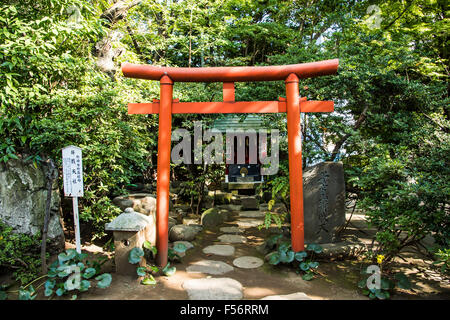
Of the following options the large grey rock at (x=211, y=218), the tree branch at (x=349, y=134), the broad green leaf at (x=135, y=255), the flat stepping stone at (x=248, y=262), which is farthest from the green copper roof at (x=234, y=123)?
the broad green leaf at (x=135, y=255)

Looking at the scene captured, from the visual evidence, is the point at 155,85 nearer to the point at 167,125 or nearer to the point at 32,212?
the point at 167,125

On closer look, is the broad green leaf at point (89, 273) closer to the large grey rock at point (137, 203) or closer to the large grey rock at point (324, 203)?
the large grey rock at point (137, 203)

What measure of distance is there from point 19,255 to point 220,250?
362cm

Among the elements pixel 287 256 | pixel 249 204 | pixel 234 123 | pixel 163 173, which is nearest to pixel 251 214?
pixel 249 204

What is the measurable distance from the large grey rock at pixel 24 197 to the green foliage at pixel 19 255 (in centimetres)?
19

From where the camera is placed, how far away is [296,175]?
465 centimetres

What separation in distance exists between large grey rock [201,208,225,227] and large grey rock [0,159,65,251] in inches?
153

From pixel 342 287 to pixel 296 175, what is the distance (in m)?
1.89

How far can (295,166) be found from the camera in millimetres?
4645

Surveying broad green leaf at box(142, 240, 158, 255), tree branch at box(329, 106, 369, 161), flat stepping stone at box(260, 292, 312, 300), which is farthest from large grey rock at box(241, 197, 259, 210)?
flat stepping stone at box(260, 292, 312, 300)

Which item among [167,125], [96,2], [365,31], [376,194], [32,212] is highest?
[96,2]

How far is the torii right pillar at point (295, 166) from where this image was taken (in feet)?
15.0

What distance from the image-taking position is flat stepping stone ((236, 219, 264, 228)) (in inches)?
311
